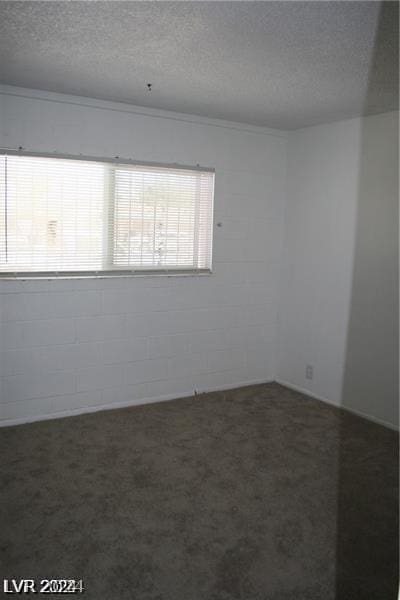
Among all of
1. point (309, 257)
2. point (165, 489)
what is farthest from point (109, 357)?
point (309, 257)

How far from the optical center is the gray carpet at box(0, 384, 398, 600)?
98.6 inches

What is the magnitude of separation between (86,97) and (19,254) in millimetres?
1369

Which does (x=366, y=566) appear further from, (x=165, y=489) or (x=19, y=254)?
(x=19, y=254)

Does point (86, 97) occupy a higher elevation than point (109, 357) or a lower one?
higher

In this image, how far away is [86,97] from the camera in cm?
421

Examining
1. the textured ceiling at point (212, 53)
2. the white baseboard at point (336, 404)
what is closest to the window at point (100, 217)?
the textured ceiling at point (212, 53)

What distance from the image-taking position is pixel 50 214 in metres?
4.21

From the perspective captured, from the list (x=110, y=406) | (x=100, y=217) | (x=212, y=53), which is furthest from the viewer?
(x=110, y=406)

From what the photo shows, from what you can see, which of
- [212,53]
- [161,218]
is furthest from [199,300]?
[212,53]

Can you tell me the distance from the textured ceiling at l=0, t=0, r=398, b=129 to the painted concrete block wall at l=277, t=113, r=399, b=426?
476 mm

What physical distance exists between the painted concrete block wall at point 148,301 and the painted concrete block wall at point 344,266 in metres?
0.27

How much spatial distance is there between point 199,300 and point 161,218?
2.85 ft

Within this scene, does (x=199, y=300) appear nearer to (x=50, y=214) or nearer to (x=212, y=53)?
(x=50, y=214)

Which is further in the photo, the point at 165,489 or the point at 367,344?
the point at 367,344
